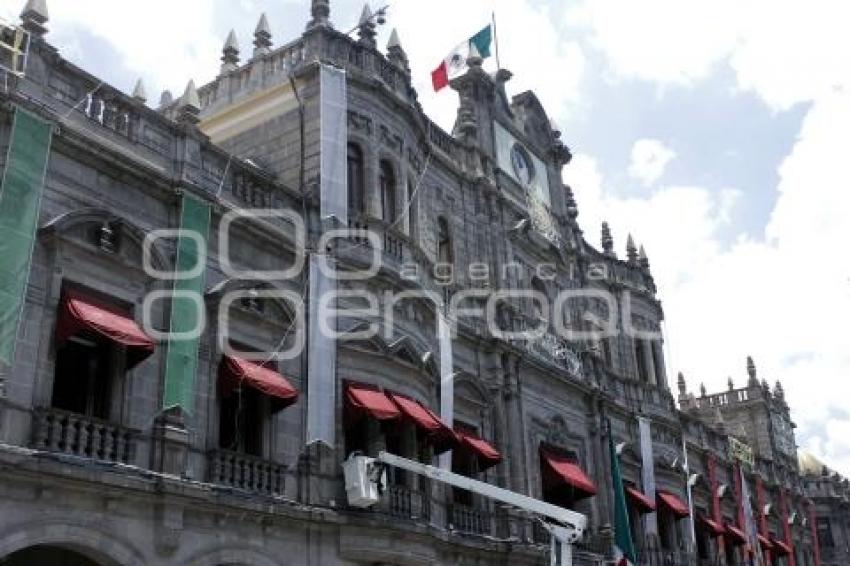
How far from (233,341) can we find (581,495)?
11738 millimetres

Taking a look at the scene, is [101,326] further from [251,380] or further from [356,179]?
[356,179]

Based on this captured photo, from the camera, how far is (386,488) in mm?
18625

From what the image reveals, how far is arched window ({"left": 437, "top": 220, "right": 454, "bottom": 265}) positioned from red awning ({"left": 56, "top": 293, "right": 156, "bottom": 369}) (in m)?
11.7

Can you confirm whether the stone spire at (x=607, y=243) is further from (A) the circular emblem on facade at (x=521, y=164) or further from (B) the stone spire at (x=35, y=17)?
(B) the stone spire at (x=35, y=17)

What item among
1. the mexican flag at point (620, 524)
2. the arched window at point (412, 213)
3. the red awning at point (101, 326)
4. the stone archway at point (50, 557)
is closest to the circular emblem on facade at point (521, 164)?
the arched window at point (412, 213)

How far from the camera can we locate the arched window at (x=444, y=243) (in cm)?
2597

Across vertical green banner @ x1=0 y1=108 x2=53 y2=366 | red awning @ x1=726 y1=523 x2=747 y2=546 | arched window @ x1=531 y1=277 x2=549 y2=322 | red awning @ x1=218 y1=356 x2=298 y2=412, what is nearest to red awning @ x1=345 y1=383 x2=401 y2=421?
red awning @ x1=218 y1=356 x2=298 y2=412

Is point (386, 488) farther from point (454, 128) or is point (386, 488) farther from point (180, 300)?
point (454, 128)

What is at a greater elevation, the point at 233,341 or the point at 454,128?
the point at 454,128

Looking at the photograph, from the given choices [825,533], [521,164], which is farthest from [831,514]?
[521,164]

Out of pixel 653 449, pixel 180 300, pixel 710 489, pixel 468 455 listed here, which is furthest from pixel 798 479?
pixel 180 300

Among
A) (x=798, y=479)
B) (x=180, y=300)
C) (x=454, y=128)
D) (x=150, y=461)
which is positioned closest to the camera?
(x=150, y=461)

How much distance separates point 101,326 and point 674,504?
22153mm

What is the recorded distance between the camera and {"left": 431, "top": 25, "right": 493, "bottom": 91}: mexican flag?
89.5 ft
